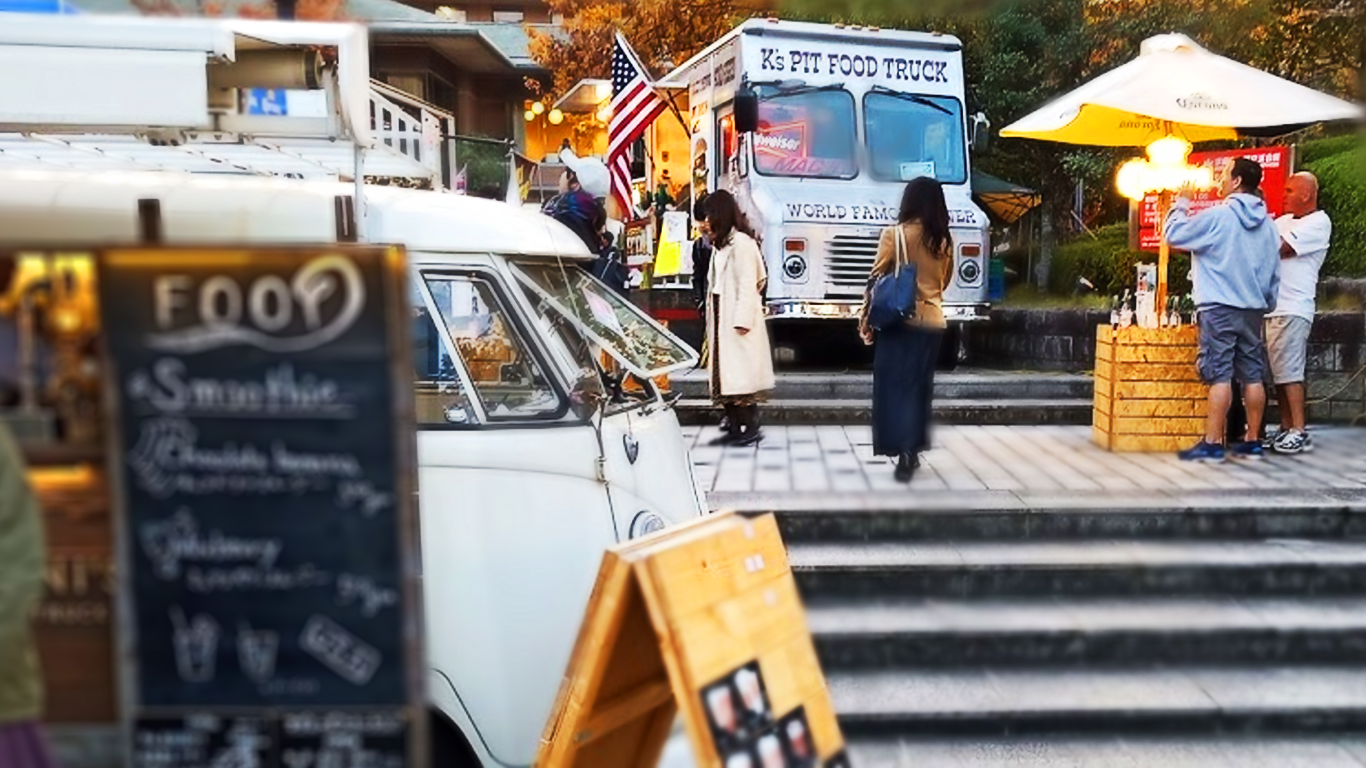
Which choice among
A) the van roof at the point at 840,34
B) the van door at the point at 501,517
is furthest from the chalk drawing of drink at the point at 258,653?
the van roof at the point at 840,34

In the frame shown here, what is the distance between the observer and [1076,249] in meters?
13.7

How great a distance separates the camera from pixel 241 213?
3.09 metres

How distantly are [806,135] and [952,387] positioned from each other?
3066mm

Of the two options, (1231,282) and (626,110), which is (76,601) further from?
(626,110)

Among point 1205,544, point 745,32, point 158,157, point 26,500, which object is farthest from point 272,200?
point 745,32

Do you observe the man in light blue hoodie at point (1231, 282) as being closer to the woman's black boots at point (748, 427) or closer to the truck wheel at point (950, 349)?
the woman's black boots at point (748, 427)

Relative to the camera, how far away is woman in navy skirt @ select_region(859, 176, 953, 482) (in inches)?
233

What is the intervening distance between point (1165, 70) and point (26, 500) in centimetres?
714

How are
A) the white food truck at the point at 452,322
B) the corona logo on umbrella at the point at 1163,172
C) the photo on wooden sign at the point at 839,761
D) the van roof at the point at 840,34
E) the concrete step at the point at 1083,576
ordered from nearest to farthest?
1. the photo on wooden sign at the point at 839,761
2. the white food truck at the point at 452,322
3. the concrete step at the point at 1083,576
4. the corona logo on umbrella at the point at 1163,172
5. the van roof at the point at 840,34

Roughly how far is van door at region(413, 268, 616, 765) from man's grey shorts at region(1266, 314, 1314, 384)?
5544 millimetres

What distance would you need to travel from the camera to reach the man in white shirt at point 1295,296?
669cm

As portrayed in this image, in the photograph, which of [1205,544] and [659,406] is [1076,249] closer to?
[1205,544]

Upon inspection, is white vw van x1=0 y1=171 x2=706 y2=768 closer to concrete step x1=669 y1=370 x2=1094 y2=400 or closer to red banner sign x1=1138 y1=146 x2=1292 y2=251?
concrete step x1=669 y1=370 x2=1094 y2=400

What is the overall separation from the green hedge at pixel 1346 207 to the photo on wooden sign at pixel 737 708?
32.9ft
